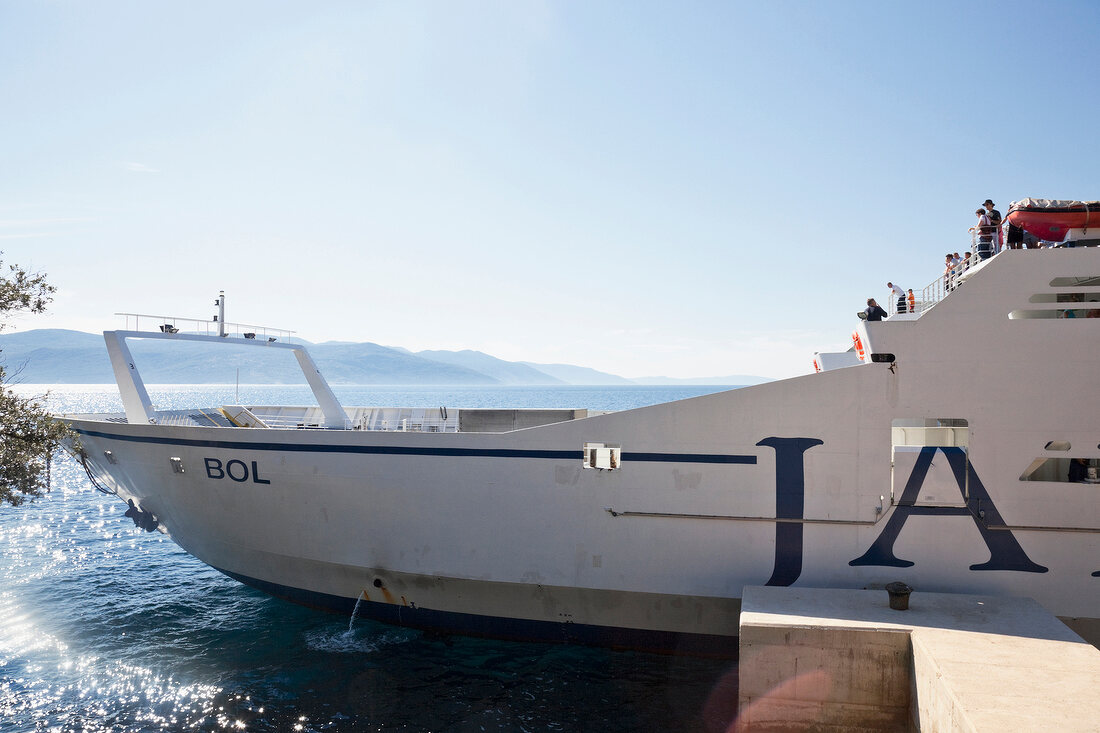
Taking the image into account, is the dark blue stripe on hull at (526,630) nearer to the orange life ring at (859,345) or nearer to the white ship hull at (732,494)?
the white ship hull at (732,494)

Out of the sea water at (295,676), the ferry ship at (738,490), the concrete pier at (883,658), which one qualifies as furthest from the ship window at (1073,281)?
the sea water at (295,676)

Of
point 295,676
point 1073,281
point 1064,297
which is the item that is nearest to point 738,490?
point 1064,297

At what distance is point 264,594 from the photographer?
41.5 feet

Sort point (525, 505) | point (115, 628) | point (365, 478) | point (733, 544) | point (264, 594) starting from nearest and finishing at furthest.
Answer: point (733, 544), point (525, 505), point (365, 478), point (115, 628), point (264, 594)

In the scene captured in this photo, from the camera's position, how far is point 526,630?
986cm

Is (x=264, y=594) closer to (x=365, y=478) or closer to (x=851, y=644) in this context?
(x=365, y=478)

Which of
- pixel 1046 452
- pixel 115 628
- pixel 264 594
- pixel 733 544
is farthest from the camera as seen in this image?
pixel 264 594

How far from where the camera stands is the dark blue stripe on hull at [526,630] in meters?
9.13

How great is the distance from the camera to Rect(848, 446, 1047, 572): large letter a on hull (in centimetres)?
796

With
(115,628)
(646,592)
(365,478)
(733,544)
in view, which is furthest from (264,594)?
(733,544)

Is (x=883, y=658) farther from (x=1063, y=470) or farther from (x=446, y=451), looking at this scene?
(x=446, y=451)

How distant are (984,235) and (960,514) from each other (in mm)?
3809

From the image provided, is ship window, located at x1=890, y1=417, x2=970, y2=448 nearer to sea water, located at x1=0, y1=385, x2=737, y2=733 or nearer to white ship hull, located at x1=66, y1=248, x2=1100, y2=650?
white ship hull, located at x1=66, y1=248, x2=1100, y2=650

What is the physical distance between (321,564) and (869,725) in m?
8.12
